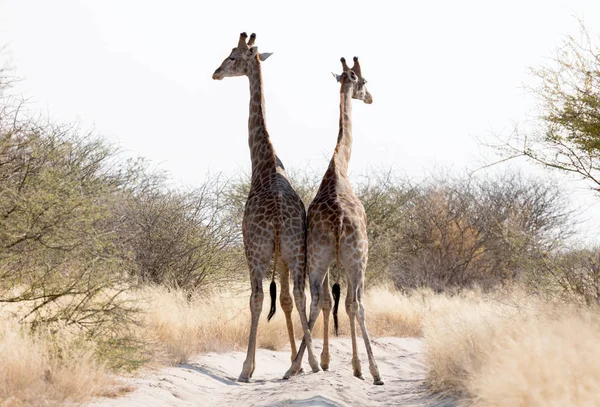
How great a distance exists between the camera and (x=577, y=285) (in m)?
10.2

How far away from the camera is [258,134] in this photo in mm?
11477

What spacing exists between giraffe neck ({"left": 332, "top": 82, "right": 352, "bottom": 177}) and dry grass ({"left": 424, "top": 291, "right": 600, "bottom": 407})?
2.93 m

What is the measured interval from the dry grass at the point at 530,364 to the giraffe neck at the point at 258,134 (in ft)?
11.3

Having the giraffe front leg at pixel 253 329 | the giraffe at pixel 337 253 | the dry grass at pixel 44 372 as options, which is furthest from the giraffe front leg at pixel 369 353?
the dry grass at pixel 44 372

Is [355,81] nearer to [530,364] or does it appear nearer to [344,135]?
[344,135]

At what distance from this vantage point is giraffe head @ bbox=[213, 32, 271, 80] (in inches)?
463

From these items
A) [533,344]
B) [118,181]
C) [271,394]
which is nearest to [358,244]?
[271,394]

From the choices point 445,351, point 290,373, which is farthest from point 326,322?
point 445,351

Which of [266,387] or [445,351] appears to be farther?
[266,387]

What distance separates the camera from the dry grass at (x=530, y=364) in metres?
5.43

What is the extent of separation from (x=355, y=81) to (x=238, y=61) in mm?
1847

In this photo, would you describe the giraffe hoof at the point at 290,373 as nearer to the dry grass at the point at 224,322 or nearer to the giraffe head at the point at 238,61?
the dry grass at the point at 224,322

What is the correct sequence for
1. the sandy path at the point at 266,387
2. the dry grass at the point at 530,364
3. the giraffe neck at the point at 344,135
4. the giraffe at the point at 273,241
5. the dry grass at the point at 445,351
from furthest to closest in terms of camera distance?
the giraffe neck at the point at 344,135, the giraffe at the point at 273,241, the sandy path at the point at 266,387, the dry grass at the point at 445,351, the dry grass at the point at 530,364

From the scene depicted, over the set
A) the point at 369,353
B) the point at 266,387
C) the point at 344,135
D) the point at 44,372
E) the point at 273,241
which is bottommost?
the point at 266,387
